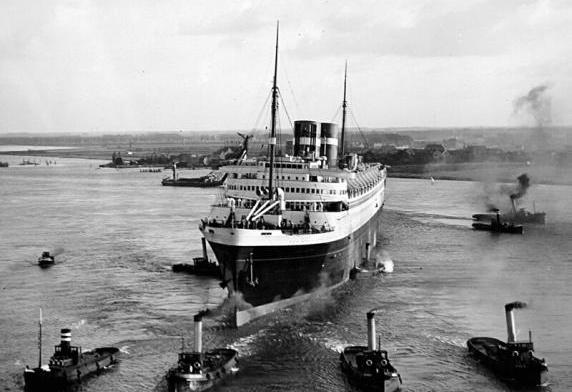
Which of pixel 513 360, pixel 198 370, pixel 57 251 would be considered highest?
pixel 513 360

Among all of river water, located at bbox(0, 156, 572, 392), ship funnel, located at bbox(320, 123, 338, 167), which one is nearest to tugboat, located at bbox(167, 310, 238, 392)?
river water, located at bbox(0, 156, 572, 392)

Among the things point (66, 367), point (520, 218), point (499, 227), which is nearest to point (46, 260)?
point (66, 367)

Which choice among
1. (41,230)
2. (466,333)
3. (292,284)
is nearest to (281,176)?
(292,284)

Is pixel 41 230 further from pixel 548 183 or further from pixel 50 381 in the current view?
pixel 548 183

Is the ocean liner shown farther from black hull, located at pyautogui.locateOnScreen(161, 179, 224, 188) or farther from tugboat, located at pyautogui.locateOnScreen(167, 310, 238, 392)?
black hull, located at pyautogui.locateOnScreen(161, 179, 224, 188)

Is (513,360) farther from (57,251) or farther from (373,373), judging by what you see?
(57,251)
